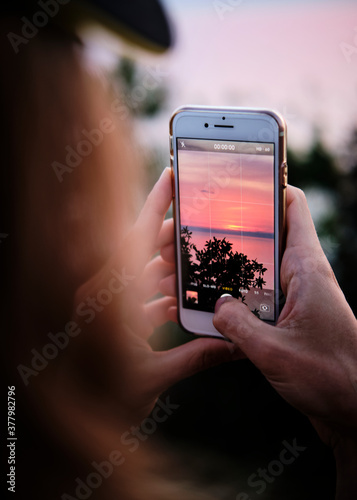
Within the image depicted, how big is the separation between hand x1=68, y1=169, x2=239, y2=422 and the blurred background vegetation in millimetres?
41

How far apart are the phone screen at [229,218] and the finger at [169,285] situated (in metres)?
0.06

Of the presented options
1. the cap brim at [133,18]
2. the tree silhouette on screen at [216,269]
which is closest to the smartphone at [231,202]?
the tree silhouette on screen at [216,269]

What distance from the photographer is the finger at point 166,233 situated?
2.10ft

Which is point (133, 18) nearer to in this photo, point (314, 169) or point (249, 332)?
point (314, 169)

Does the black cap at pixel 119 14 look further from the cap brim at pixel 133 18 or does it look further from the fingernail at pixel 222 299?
the fingernail at pixel 222 299

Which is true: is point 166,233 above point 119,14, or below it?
below

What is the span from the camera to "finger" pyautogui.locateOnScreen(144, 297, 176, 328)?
701 millimetres

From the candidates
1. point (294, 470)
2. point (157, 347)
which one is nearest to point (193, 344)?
point (157, 347)

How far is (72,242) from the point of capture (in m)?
0.64

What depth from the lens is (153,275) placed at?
0.69 m

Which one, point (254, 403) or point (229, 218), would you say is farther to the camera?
point (254, 403)

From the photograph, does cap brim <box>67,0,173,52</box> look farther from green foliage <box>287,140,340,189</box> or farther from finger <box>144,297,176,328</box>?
finger <box>144,297,176,328</box>

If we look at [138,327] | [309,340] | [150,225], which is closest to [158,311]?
[138,327]

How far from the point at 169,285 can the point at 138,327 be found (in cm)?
7
